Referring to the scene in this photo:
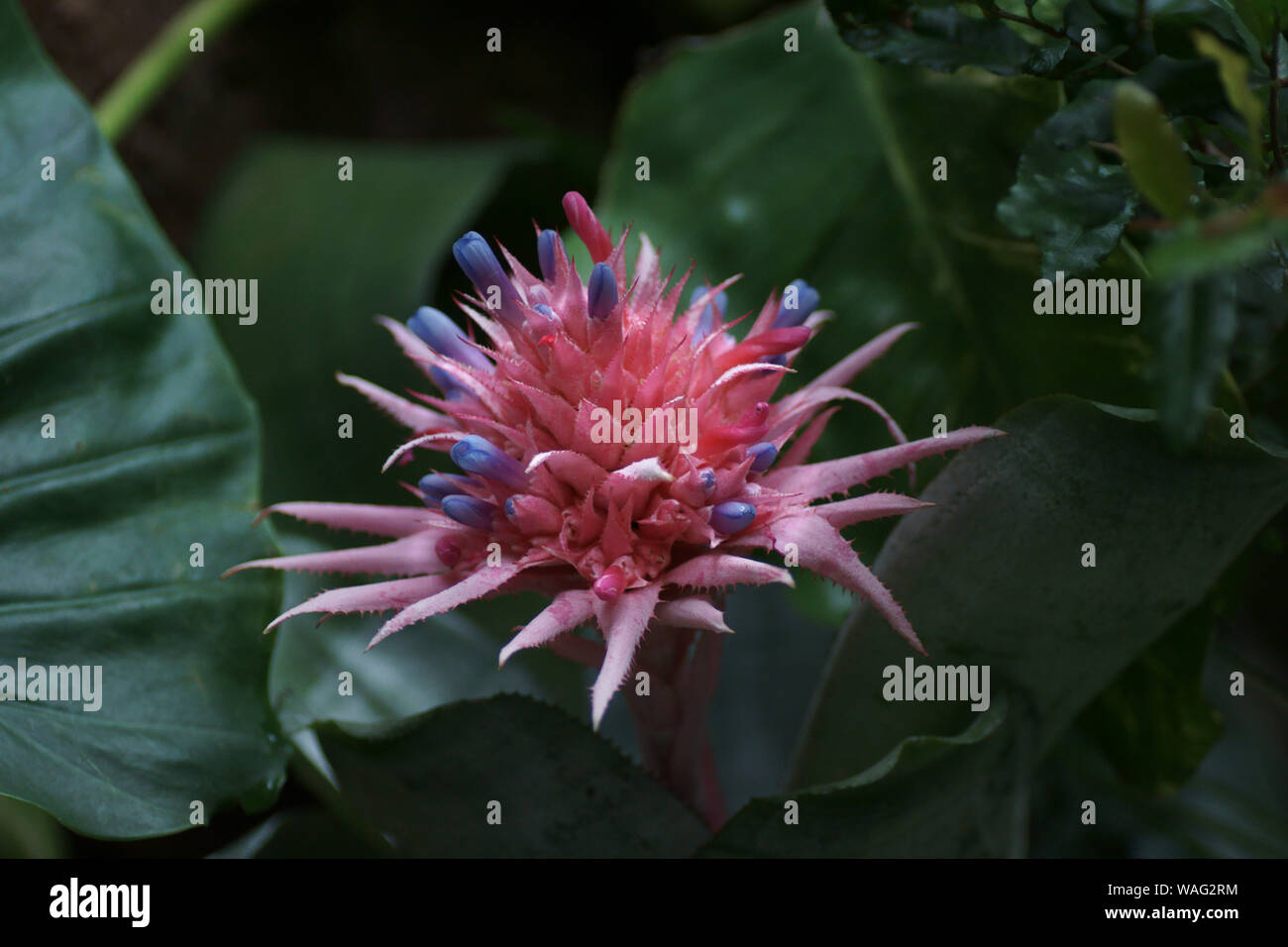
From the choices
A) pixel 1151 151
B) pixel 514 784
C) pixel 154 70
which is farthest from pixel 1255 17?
pixel 154 70

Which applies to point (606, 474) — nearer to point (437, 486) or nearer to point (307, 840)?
point (437, 486)

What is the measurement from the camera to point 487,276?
862 millimetres

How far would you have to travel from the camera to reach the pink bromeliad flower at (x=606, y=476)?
31.2 inches

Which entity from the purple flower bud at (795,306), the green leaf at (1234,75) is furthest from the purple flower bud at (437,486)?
the green leaf at (1234,75)

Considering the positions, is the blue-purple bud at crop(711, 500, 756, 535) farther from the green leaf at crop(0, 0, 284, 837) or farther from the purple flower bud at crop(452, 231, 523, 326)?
the green leaf at crop(0, 0, 284, 837)

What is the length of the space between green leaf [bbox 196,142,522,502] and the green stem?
262 millimetres

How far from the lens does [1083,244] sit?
2.77 feet

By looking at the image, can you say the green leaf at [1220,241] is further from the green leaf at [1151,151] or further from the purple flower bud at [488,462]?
the purple flower bud at [488,462]

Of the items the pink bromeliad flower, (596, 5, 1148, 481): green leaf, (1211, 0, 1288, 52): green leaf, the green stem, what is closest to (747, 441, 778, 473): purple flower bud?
the pink bromeliad flower

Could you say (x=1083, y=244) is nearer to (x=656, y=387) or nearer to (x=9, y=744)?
(x=656, y=387)

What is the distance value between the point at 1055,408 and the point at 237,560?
0.86 metres

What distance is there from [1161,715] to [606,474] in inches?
30.9

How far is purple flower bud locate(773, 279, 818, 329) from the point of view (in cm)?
93

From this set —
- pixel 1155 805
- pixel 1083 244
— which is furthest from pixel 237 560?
pixel 1155 805
